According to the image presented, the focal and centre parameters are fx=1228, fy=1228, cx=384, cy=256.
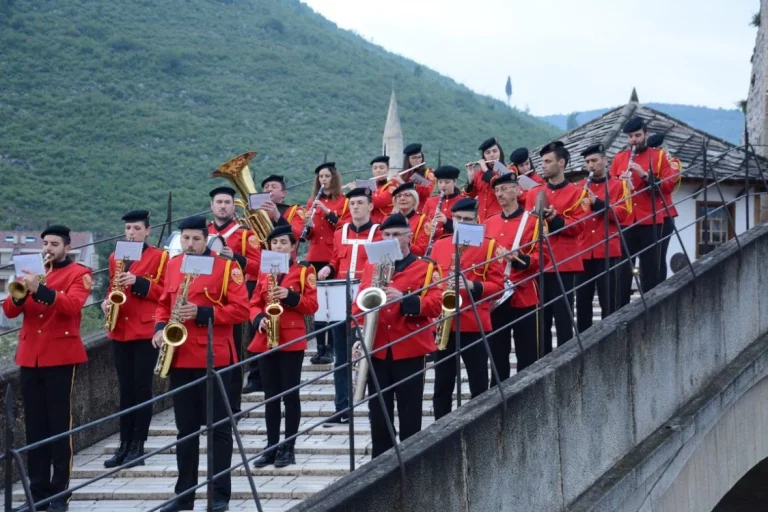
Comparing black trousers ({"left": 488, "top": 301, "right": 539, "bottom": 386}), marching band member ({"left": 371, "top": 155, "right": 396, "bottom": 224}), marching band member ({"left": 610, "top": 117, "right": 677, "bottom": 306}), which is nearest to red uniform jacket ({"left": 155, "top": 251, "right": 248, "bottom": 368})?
black trousers ({"left": 488, "top": 301, "right": 539, "bottom": 386})

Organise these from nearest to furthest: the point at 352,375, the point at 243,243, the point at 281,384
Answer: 1. the point at 352,375
2. the point at 281,384
3. the point at 243,243

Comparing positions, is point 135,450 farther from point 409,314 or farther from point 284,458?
point 409,314

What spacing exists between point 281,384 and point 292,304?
2.13ft

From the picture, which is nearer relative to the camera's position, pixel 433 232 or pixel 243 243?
pixel 243 243

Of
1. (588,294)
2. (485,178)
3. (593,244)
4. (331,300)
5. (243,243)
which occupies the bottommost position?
(588,294)

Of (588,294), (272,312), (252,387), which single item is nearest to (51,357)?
(272,312)

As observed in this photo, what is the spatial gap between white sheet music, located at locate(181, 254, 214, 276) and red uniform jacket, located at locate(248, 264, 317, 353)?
149cm

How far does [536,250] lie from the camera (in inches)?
404

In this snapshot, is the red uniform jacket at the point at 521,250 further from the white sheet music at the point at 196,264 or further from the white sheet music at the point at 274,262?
the white sheet music at the point at 196,264

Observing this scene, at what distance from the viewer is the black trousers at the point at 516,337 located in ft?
33.3

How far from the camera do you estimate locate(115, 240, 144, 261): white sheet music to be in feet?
32.0

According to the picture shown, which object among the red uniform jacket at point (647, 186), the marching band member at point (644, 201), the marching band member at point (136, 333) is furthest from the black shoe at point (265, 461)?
the red uniform jacket at point (647, 186)

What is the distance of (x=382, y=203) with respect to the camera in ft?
42.8

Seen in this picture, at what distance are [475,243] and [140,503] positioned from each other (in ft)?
10.4
